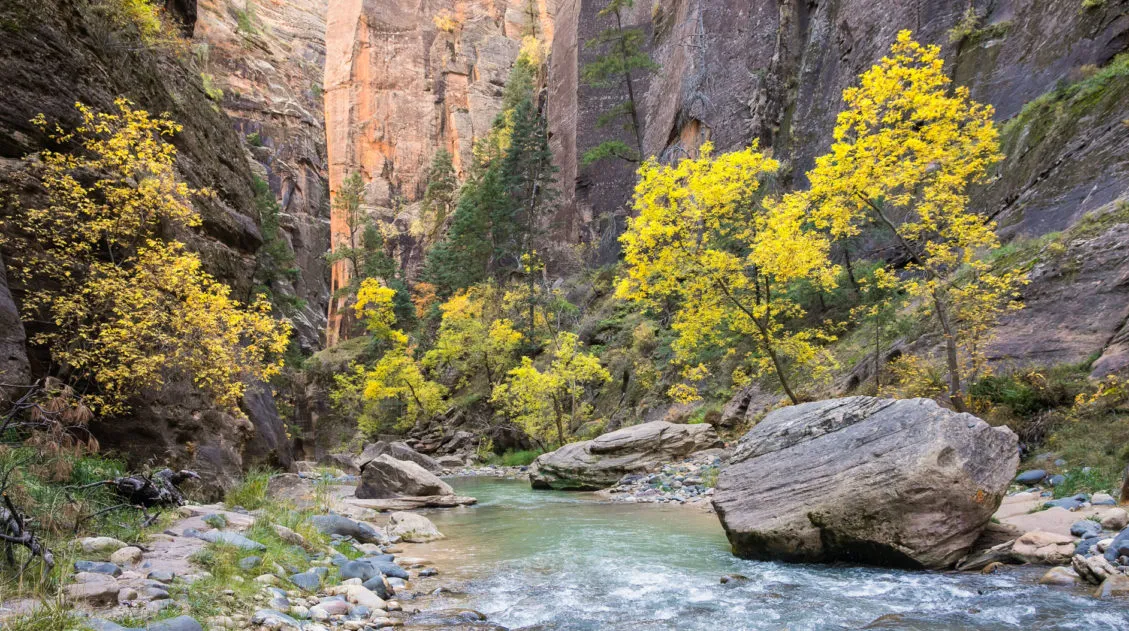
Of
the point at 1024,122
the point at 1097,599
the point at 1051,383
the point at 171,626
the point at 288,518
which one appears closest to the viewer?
the point at 171,626

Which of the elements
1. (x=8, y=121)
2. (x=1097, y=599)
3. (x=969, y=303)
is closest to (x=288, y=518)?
(x=8, y=121)

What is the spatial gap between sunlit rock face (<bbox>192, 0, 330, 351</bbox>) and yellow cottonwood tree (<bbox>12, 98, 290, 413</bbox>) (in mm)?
51543

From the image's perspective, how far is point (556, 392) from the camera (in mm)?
28391

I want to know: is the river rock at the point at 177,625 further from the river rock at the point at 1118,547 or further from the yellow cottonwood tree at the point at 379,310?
the yellow cottonwood tree at the point at 379,310

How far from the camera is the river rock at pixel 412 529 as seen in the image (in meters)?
11.4

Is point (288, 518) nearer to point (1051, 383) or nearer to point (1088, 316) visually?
point (1051, 383)

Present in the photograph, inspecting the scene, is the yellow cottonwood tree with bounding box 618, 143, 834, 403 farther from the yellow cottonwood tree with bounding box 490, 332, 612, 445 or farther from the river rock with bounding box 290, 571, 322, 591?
the yellow cottonwood tree with bounding box 490, 332, 612, 445

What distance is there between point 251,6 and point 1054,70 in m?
98.0

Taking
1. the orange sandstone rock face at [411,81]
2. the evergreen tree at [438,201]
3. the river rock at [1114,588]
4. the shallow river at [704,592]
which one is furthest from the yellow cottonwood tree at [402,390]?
the orange sandstone rock face at [411,81]

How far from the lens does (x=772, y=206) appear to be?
16844 millimetres

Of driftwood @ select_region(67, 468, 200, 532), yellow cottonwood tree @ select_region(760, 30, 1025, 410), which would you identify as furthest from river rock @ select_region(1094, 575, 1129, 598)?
driftwood @ select_region(67, 468, 200, 532)

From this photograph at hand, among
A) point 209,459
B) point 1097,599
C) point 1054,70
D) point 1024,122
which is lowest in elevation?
point 1097,599

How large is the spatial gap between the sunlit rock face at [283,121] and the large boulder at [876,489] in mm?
58198

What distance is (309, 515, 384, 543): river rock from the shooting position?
34.1 ft
